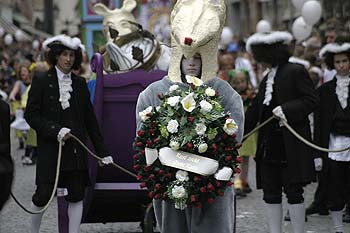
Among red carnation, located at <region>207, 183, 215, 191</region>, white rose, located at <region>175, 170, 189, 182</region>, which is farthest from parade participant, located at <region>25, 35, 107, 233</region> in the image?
red carnation, located at <region>207, 183, 215, 191</region>

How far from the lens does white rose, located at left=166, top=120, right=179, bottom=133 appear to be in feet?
20.6

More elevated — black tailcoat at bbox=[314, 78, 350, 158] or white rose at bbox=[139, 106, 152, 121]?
white rose at bbox=[139, 106, 152, 121]

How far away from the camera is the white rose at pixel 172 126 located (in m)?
6.27

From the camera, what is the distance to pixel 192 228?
6480 millimetres

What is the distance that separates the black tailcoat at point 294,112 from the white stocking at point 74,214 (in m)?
1.54

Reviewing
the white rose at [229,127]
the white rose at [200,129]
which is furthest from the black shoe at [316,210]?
the white rose at [200,129]

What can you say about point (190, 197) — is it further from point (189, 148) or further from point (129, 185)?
point (129, 185)

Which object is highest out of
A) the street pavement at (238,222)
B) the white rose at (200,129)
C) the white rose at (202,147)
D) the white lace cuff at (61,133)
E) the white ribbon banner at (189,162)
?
the white rose at (200,129)

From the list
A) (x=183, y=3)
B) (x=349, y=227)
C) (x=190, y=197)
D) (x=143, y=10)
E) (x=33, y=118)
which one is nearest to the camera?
(x=190, y=197)

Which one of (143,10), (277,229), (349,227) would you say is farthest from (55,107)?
(143,10)

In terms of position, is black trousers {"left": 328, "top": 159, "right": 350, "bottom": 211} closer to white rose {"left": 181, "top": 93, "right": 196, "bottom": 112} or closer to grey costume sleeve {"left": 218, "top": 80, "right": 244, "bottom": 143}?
grey costume sleeve {"left": 218, "top": 80, "right": 244, "bottom": 143}

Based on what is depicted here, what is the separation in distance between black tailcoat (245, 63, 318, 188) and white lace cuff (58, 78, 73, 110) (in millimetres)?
1606

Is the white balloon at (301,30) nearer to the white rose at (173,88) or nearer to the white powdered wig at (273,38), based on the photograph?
the white powdered wig at (273,38)

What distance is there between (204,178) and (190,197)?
0.14 metres
